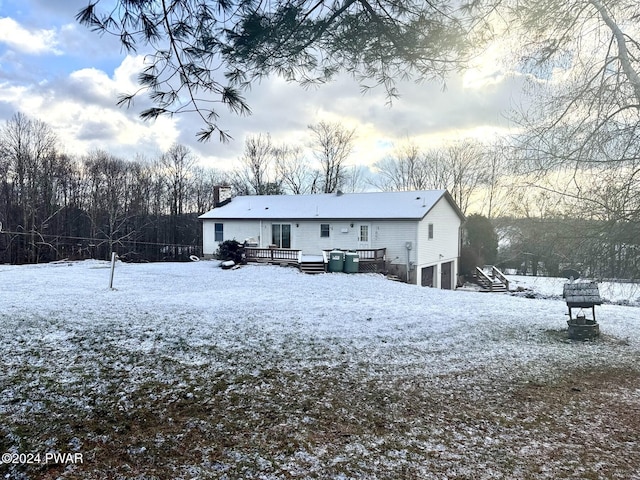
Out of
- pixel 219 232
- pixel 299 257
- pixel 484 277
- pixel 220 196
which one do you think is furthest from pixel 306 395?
pixel 220 196

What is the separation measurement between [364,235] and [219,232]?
9587 mm

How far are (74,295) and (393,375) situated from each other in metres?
8.77

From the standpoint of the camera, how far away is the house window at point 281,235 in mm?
22277

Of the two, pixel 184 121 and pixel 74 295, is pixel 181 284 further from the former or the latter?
pixel 184 121

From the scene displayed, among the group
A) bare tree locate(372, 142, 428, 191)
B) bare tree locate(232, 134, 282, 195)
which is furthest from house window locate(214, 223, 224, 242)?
bare tree locate(372, 142, 428, 191)

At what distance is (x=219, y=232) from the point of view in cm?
2392

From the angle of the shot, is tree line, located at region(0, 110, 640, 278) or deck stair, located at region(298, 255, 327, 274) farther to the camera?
tree line, located at region(0, 110, 640, 278)

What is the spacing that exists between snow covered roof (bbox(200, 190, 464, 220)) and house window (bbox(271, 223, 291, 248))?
690 mm

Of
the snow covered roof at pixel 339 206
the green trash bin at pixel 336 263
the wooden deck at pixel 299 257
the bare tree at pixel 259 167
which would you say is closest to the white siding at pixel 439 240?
the snow covered roof at pixel 339 206

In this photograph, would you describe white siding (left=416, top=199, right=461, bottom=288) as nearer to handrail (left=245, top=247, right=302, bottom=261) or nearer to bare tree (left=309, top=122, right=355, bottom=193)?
handrail (left=245, top=247, right=302, bottom=261)

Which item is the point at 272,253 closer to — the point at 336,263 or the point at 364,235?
the point at 336,263

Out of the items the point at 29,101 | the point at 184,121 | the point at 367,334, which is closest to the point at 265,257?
the point at 367,334

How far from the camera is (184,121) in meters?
3.61

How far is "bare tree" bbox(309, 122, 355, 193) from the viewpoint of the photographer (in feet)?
109
